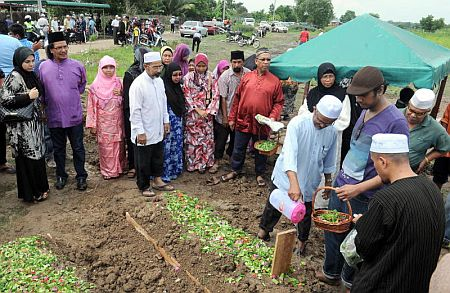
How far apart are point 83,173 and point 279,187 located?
112 inches

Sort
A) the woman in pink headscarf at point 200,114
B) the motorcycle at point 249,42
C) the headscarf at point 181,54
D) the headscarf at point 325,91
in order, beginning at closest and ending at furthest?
the headscarf at point 325,91 < the woman in pink headscarf at point 200,114 < the headscarf at point 181,54 < the motorcycle at point 249,42

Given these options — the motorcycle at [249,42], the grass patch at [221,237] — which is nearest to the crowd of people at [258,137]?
the grass patch at [221,237]

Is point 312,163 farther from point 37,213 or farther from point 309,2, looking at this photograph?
point 309,2

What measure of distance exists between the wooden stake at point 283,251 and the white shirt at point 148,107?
215cm

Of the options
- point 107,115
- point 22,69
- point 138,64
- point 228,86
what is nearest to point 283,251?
point 228,86

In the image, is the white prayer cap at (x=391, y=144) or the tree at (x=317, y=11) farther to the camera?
the tree at (x=317, y=11)

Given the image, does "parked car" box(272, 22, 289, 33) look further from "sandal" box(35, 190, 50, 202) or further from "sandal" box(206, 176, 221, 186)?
"sandal" box(35, 190, 50, 202)

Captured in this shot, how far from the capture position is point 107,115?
5.14m

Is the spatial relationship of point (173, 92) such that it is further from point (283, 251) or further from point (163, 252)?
point (283, 251)

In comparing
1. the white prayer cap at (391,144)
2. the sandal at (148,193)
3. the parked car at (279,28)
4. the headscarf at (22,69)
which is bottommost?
the sandal at (148,193)

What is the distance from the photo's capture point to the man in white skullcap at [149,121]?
4488mm

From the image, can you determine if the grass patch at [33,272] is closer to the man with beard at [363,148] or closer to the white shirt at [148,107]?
the white shirt at [148,107]

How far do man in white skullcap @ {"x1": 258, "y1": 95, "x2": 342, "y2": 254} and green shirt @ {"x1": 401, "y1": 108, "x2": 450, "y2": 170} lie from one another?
944 mm

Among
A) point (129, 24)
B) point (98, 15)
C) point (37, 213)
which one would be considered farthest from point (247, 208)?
point (98, 15)
